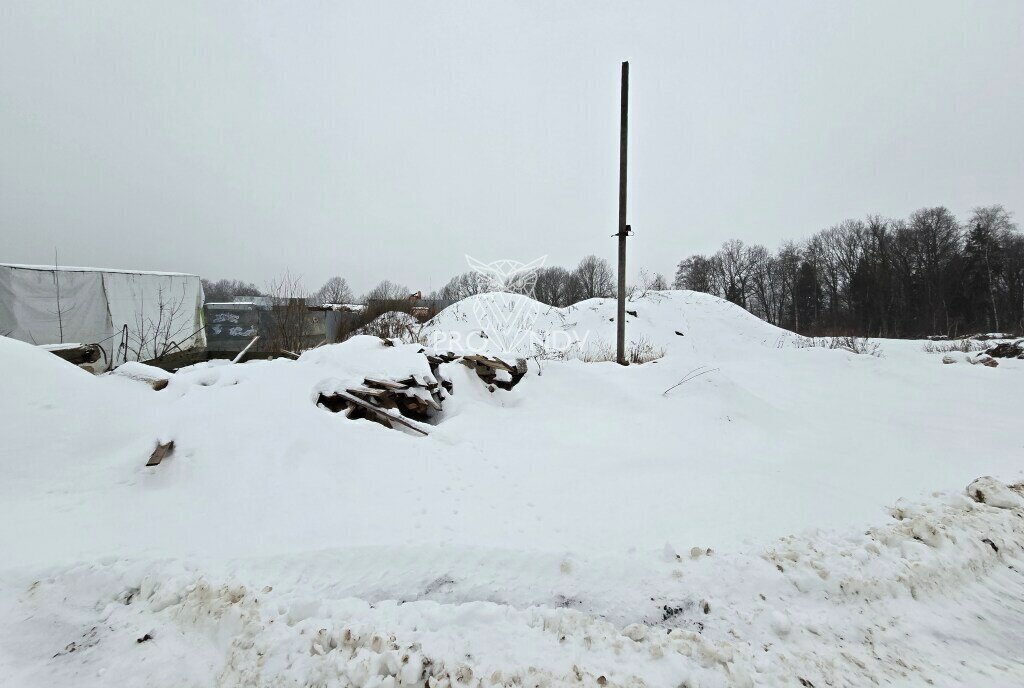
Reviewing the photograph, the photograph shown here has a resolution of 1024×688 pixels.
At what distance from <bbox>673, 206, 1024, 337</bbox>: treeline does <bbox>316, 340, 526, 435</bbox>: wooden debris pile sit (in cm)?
2672

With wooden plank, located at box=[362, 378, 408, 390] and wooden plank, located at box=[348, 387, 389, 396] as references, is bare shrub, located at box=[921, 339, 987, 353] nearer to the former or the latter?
wooden plank, located at box=[362, 378, 408, 390]

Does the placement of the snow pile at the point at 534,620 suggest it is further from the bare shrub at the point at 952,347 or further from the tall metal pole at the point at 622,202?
the bare shrub at the point at 952,347

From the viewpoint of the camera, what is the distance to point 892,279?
118ft

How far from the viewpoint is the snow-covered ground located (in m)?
1.63

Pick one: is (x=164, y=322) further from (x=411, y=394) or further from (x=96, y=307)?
(x=411, y=394)

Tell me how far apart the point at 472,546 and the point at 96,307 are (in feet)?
56.1

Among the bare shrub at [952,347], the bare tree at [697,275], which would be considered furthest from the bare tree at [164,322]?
the bare tree at [697,275]

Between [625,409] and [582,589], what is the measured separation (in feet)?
9.41

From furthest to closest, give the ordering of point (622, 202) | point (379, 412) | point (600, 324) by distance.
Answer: point (600, 324), point (622, 202), point (379, 412)

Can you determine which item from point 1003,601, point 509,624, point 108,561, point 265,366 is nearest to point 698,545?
point 509,624

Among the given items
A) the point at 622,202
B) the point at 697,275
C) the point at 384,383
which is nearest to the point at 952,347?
the point at 622,202

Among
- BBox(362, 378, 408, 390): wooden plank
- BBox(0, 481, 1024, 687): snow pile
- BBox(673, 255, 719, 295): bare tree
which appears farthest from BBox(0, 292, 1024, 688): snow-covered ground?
BBox(673, 255, 719, 295): bare tree

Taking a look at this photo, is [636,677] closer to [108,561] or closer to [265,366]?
[108,561]

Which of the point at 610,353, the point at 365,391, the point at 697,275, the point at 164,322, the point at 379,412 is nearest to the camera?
the point at 379,412
